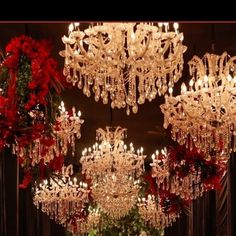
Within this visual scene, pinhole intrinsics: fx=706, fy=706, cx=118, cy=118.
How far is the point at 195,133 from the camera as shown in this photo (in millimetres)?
7715

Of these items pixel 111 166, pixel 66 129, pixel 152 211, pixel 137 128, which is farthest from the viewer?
pixel 152 211

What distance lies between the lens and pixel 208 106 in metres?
7.27

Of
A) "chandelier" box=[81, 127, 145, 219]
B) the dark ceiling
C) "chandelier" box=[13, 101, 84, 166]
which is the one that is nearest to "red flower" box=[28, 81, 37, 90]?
"chandelier" box=[13, 101, 84, 166]

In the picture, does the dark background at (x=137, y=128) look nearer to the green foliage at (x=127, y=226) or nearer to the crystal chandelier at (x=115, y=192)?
the crystal chandelier at (x=115, y=192)

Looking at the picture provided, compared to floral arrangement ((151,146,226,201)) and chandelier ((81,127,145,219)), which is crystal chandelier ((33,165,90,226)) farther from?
floral arrangement ((151,146,226,201))

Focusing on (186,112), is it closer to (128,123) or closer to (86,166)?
(86,166)

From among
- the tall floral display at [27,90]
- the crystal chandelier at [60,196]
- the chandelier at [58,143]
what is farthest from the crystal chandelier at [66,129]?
the crystal chandelier at [60,196]

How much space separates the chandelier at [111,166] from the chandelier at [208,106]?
151 inches

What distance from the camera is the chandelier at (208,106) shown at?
23.6 ft

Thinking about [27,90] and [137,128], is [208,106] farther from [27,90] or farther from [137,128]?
[137,128]

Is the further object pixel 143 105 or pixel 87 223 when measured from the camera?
pixel 87 223

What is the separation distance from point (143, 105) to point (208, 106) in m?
5.68

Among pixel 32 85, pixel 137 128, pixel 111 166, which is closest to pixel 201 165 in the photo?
pixel 111 166

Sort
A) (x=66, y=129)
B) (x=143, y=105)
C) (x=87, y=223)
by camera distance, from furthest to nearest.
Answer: (x=87, y=223)
(x=143, y=105)
(x=66, y=129)
